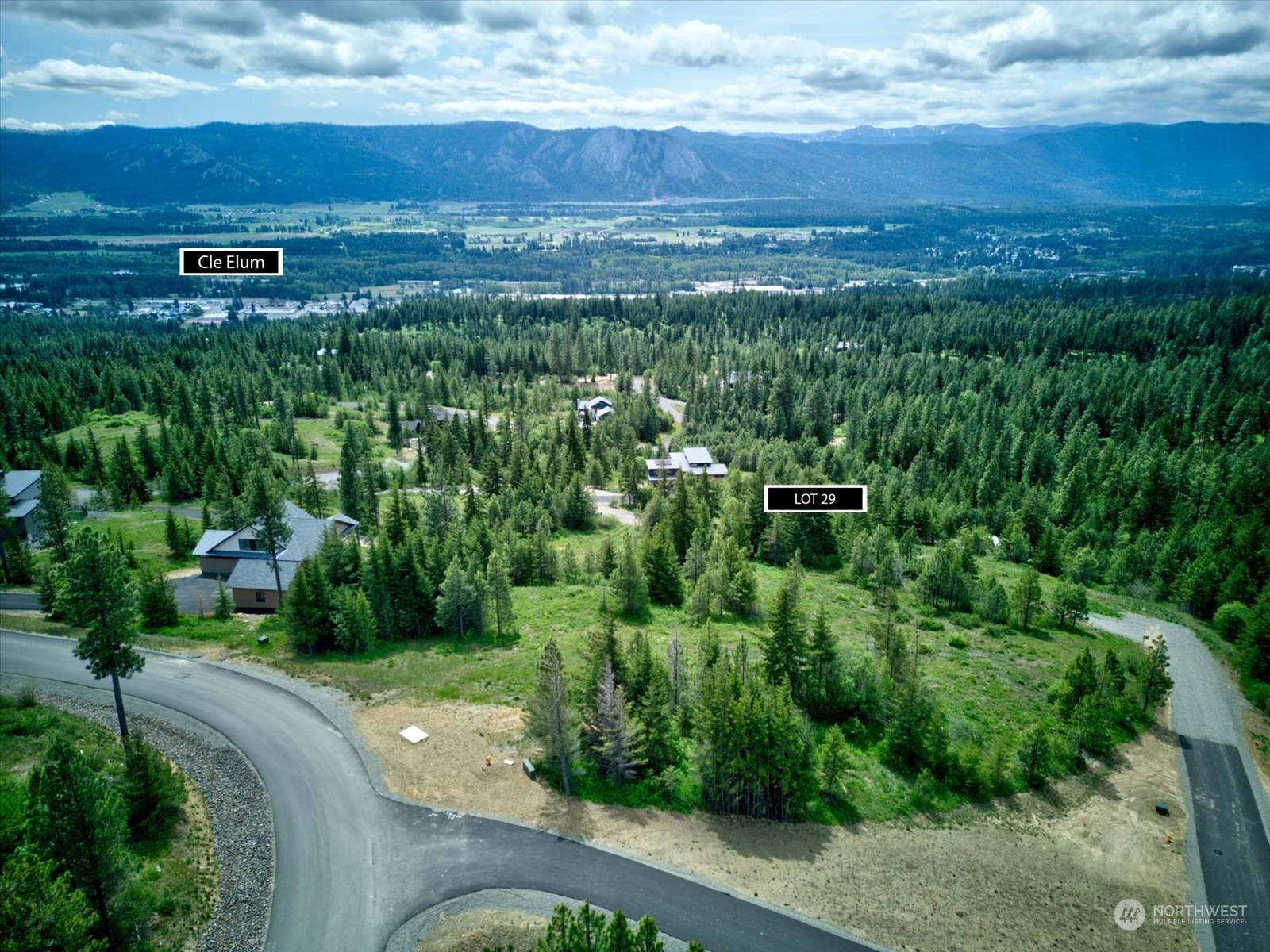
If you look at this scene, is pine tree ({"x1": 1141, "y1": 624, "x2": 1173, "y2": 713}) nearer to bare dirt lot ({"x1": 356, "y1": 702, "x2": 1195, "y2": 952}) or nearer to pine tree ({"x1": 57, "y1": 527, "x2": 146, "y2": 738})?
bare dirt lot ({"x1": 356, "y1": 702, "x2": 1195, "y2": 952})

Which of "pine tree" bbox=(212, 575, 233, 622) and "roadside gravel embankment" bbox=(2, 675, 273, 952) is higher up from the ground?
"roadside gravel embankment" bbox=(2, 675, 273, 952)

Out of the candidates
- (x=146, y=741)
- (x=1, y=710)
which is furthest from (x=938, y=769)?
(x=1, y=710)

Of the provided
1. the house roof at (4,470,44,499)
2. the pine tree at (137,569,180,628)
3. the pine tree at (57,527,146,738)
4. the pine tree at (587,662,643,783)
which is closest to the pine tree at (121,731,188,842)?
the pine tree at (57,527,146,738)

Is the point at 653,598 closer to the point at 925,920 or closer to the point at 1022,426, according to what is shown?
the point at 925,920

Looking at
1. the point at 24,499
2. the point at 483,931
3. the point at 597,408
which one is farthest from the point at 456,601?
the point at 597,408

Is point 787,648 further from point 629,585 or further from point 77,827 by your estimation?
point 77,827
